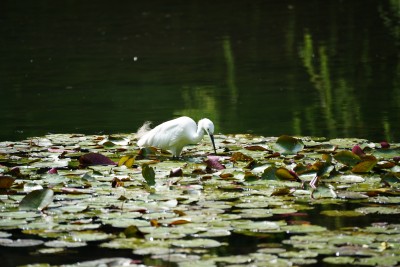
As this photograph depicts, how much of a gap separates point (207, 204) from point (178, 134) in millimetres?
1597

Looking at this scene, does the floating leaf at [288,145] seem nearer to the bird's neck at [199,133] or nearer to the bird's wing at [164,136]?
the bird's neck at [199,133]

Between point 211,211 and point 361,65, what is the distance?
7.89 metres

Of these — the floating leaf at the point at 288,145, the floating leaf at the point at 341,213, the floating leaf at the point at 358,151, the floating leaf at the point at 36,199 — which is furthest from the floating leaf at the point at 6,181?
the floating leaf at the point at 358,151

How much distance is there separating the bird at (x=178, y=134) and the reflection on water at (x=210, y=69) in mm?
1423

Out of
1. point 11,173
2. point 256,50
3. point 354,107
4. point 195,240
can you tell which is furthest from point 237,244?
point 256,50

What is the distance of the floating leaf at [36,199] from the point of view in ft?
16.0

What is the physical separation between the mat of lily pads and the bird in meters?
0.11

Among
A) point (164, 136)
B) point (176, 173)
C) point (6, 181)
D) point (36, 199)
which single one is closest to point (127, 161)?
point (176, 173)

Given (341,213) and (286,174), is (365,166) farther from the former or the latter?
(341,213)

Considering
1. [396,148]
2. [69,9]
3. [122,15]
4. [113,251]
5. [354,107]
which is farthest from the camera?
[69,9]

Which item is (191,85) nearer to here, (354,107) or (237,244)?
(354,107)

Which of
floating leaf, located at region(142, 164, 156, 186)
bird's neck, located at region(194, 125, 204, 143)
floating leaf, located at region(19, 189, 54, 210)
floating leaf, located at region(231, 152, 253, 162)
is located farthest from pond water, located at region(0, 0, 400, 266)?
bird's neck, located at region(194, 125, 204, 143)

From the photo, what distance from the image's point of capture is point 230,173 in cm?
573

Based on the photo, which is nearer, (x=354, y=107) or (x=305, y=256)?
(x=305, y=256)
